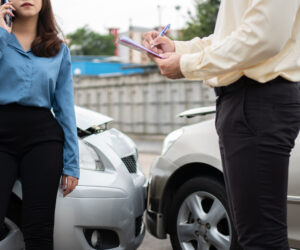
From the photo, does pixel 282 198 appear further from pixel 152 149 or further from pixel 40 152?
pixel 152 149

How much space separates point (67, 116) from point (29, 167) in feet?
1.04

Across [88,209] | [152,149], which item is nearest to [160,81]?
[152,149]

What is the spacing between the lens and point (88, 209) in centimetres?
267

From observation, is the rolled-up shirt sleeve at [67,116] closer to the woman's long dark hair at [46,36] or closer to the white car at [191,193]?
the woman's long dark hair at [46,36]

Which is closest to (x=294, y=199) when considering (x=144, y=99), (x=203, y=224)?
(x=203, y=224)

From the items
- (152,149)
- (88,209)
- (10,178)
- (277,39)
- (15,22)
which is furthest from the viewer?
(152,149)

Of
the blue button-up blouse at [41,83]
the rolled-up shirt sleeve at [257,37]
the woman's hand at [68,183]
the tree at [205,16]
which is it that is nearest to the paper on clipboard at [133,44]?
the rolled-up shirt sleeve at [257,37]

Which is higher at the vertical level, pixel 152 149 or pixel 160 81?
pixel 160 81

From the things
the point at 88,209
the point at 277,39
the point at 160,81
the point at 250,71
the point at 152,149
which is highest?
the point at 277,39

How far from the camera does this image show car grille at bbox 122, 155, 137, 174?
3.17 meters

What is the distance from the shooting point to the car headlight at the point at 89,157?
2.84 metres

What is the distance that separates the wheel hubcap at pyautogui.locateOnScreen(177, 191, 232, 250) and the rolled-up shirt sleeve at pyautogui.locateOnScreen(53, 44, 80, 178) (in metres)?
1.05

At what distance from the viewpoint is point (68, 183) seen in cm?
242

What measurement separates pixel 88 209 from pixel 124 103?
48.7ft
